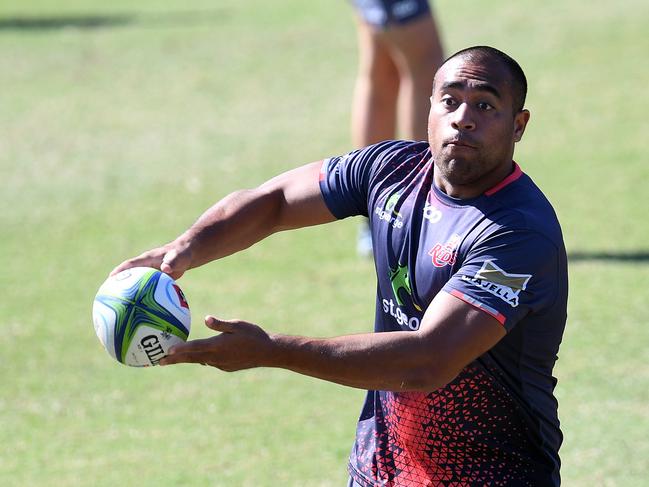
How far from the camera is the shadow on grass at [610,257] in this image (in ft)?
25.7

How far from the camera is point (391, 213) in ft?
13.2

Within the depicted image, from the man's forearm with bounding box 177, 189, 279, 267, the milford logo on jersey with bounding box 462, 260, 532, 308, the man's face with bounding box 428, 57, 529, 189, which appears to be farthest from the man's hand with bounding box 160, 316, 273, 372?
the man's forearm with bounding box 177, 189, 279, 267

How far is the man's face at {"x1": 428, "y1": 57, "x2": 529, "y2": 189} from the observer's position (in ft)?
12.2

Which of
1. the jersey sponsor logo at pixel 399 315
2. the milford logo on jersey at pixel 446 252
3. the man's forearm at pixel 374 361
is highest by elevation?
the milford logo on jersey at pixel 446 252

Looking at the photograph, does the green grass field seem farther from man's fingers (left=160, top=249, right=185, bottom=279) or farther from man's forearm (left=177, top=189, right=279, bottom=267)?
man's fingers (left=160, top=249, right=185, bottom=279)

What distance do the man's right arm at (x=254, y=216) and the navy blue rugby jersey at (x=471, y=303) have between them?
181mm

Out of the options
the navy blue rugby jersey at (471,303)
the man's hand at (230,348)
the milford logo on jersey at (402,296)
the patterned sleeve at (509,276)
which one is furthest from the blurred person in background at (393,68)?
the man's hand at (230,348)

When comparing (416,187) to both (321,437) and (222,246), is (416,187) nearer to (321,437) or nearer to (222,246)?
(222,246)

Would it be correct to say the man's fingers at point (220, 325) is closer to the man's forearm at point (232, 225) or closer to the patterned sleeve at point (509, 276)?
the patterned sleeve at point (509, 276)

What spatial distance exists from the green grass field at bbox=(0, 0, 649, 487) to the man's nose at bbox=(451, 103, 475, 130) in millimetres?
2182

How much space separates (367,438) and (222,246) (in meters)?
0.82

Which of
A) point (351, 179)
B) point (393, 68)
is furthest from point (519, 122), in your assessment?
point (393, 68)

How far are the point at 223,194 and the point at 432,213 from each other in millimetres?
5894

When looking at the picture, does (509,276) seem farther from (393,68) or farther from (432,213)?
(393,68)
